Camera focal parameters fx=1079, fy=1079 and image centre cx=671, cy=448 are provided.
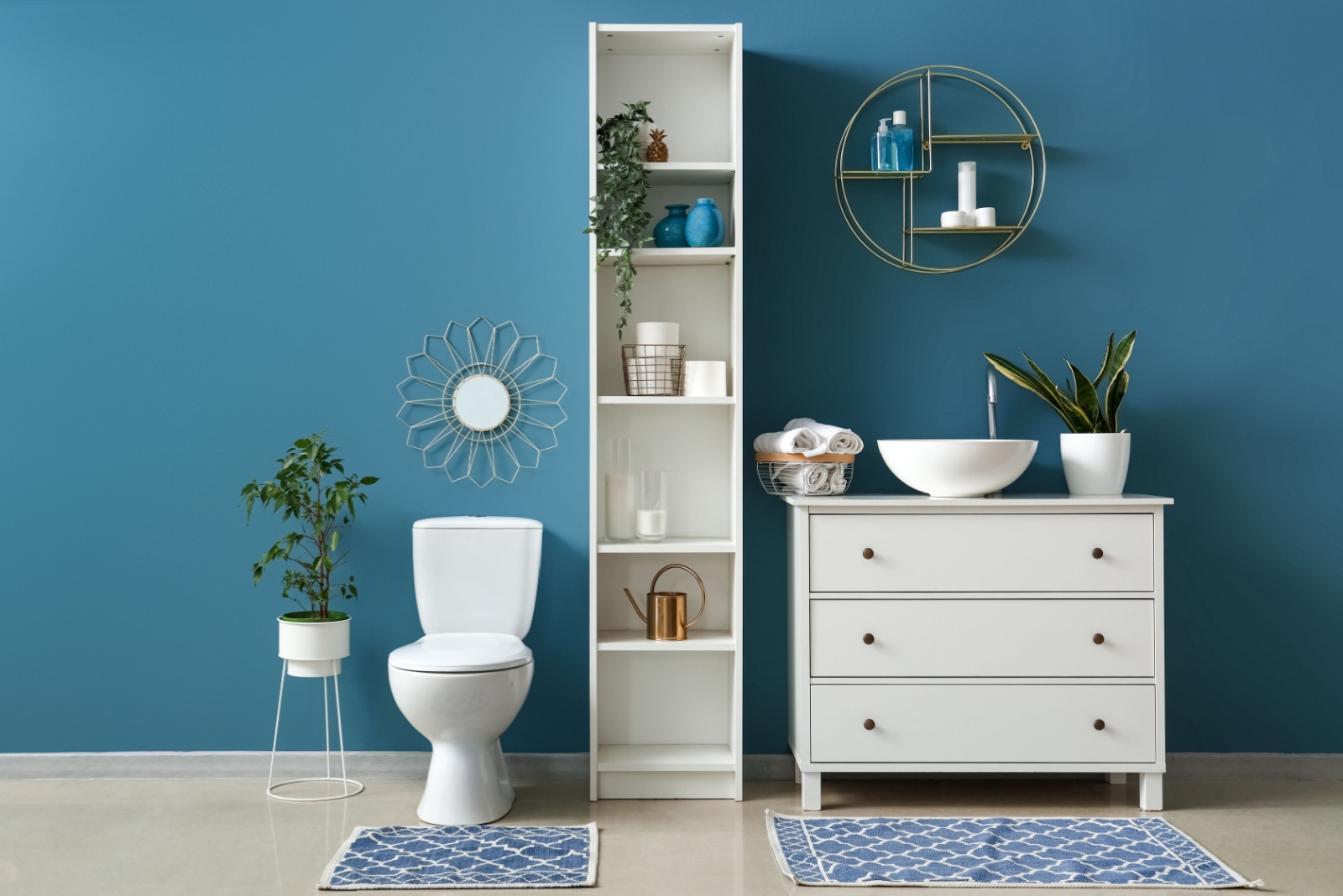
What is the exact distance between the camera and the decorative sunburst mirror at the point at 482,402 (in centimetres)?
307

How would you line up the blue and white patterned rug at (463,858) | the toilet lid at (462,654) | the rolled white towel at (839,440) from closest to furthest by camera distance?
the blue and white patterned rug at (463,858) → the toilet lid at (462,654) → the rolled white towel at (839,440)

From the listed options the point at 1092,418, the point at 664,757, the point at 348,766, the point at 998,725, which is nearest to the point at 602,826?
the point at 664,757

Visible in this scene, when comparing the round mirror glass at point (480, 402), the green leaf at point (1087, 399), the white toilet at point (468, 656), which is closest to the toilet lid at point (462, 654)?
the white toilet at point (468, 656)

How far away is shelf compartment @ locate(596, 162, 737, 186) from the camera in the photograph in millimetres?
2836

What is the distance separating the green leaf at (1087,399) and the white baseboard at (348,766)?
1.01 metres

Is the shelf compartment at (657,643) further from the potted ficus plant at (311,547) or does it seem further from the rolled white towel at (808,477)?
the potted ficus plant at (311,547)

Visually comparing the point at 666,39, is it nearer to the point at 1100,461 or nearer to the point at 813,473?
the point at 813,473

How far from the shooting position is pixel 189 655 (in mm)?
3070

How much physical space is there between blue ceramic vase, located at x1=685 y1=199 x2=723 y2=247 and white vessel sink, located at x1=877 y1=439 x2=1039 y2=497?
0.70m

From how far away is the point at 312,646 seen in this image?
9.36ft

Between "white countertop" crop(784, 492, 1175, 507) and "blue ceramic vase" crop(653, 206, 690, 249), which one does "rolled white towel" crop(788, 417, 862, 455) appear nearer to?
"white countertop" crop(784, 492, 1175, 507)

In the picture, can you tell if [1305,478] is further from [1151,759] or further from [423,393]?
[423,393]

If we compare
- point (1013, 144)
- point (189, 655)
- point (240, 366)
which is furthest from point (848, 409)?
point (189, 655)

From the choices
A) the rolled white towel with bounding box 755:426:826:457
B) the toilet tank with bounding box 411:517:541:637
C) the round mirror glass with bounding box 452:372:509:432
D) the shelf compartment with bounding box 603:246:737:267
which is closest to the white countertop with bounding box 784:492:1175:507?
the rolled white towel with bounding box 755:426:826:457
